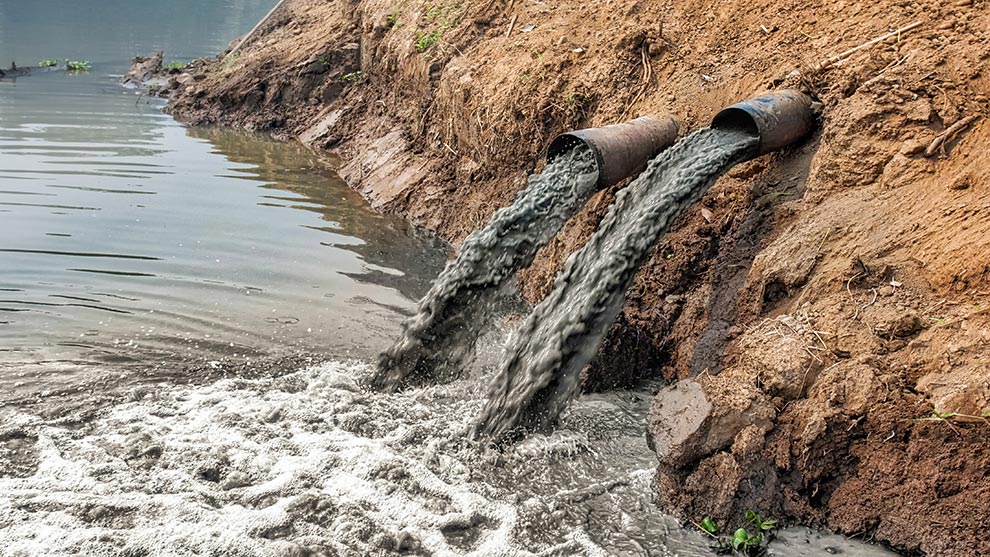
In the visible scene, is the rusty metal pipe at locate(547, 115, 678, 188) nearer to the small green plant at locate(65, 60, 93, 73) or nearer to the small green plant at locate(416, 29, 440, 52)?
the small green plant at locate(416, 29, 440, 52)

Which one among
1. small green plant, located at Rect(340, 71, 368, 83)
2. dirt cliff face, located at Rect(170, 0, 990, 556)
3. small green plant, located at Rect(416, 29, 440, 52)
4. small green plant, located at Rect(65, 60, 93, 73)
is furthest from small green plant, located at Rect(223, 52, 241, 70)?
dirt cliff face, located at Rect(170, 0, 990, 556)

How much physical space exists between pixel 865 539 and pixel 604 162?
8.88 feet

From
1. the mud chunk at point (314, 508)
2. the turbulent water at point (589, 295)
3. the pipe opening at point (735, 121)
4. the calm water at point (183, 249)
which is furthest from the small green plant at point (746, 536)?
the calm water at point (183, 249)

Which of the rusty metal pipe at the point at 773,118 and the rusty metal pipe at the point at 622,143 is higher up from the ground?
the rusty metal pipe at the point at 773,118

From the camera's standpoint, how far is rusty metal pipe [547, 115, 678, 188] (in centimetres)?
529

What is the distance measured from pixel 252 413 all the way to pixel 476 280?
163cm

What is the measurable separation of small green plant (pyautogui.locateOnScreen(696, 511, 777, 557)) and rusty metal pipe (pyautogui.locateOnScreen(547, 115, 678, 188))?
2424 mm

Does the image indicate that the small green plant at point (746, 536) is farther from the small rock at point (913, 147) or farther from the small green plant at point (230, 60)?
the small green plant at point (230, 60)

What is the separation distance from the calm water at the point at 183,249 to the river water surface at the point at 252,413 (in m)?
0.03

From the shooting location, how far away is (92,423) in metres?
4.48

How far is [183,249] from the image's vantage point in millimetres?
7340

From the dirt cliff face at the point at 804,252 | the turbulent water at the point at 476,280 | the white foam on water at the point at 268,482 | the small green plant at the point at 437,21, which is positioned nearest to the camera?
the white foam on water at the point at 268,482

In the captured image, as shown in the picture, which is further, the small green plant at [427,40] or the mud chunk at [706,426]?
the small green plant at [427,40]

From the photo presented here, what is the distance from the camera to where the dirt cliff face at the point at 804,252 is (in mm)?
3744
